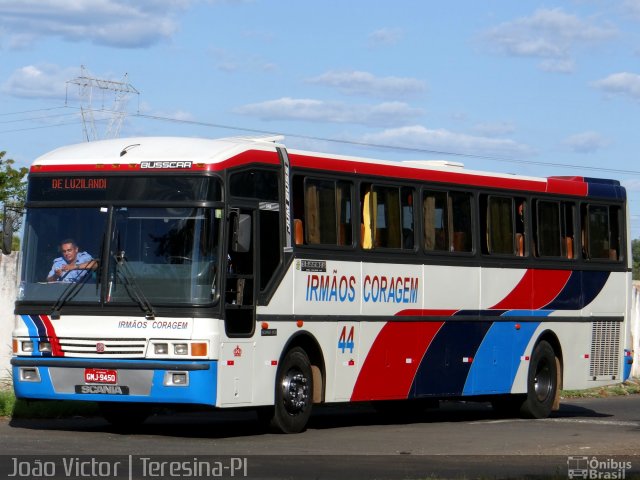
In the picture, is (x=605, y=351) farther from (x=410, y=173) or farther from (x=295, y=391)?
(x=295, y=391)

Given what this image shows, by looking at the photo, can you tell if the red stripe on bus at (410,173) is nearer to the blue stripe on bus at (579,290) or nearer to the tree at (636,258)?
the blue stripe on bus at (579,290)

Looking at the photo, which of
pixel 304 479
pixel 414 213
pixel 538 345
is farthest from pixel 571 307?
pixel 304 479

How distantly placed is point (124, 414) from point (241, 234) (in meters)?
2.93

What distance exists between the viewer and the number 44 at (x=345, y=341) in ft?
61.5

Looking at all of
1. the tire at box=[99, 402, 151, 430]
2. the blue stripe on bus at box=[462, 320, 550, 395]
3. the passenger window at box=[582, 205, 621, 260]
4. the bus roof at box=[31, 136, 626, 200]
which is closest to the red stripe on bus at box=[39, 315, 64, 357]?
the tire at box=[99, 402, 151, 430]

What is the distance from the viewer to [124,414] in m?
18.2

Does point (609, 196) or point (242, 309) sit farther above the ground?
point (609, 196)

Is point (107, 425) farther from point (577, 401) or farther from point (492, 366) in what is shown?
point (577, 401)

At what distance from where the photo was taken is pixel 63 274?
16.9 meters

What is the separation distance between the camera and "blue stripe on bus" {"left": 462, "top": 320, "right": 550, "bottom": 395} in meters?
21.4

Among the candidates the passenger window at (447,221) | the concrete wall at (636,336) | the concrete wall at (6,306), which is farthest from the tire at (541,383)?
the concrete wall at (636,336)

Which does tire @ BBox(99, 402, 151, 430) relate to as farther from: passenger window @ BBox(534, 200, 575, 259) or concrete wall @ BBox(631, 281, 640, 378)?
concrete wall @ BBox(631, 281, 640, 378)

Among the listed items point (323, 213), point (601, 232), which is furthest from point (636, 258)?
point (323, 213)

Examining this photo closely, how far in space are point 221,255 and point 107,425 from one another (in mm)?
3310
